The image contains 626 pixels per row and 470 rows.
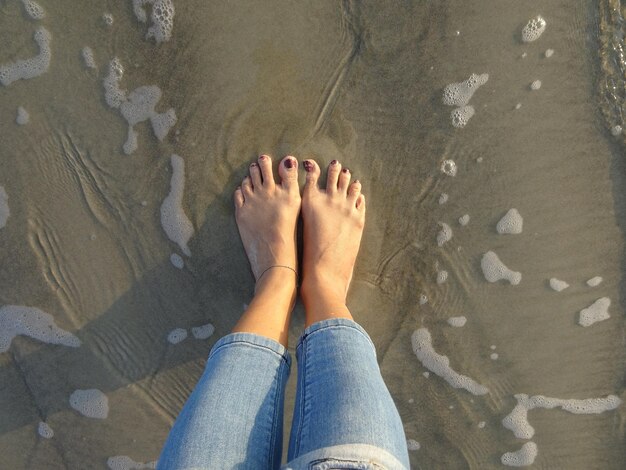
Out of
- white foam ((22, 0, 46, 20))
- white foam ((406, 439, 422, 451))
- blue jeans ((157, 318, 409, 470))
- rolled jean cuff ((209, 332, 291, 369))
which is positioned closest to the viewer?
blue jeans ((157, 318, 409, 470))

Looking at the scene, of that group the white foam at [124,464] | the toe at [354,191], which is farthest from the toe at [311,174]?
the white foam at [124,464]

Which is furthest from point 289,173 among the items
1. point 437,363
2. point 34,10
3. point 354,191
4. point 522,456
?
point 522,456

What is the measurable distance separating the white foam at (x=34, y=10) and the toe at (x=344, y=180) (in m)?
1.36

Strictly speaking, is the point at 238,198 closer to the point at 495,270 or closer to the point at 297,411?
the point at 297,411

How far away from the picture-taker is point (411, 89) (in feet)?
6.04

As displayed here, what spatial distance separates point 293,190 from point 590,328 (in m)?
1.45

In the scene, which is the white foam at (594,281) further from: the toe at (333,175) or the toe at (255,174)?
the toe at (255,174)

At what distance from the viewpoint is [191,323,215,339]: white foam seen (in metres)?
2.00

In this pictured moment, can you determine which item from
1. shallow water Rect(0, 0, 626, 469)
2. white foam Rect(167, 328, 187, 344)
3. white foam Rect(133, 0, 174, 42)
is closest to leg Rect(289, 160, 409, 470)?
shallow water Rect(0, 0, 626, 469)

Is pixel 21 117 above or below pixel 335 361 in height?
above

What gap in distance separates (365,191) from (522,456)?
1.46m

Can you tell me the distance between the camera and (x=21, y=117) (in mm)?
1836

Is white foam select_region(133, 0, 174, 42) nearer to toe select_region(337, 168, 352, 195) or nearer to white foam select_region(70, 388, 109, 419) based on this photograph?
toe select_region(337, 168, 352, 195)

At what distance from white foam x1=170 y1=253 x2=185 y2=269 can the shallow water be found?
0.01 metres
